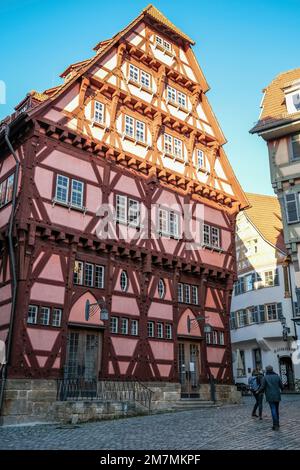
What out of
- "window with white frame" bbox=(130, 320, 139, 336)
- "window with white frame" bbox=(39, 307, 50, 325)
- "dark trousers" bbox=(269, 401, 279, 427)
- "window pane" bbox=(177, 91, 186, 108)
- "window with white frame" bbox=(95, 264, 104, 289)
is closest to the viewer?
"dark trousers" bbox=(269, 401, 279, 427)

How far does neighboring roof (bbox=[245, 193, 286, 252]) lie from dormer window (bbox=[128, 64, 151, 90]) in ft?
61.1

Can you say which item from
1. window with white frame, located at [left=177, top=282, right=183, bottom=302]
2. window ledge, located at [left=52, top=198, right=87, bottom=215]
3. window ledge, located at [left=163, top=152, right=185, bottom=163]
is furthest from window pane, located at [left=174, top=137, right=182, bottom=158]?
Answer: window ledge, located at [left=52, top=198, right=87, bottom=215]

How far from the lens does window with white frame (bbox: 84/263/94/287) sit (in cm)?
2039

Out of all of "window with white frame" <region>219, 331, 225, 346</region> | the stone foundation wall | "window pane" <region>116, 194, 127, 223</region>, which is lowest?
the stone foundation wall

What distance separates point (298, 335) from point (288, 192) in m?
16.1

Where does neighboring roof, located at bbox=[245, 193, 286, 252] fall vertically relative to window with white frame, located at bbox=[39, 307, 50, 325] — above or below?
above

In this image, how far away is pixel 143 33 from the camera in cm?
2558

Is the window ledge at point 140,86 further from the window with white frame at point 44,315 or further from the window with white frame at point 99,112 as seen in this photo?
the window with white frame at point 44,315

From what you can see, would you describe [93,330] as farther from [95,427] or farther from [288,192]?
[288,192]

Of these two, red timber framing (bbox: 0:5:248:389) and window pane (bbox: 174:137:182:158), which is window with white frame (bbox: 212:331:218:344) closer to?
red timber framing (bbox: 0:5:248:389)

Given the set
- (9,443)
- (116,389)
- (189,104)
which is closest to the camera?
(9,443)

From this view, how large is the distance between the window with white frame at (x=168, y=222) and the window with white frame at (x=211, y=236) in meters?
2.12

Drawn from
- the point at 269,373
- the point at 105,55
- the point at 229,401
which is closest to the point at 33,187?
the point at 105,55

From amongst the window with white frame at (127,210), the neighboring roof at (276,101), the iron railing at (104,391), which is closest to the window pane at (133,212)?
the window with white frame at (127,210)
